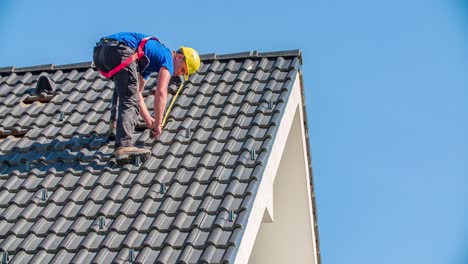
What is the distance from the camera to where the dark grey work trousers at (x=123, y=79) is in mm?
10789

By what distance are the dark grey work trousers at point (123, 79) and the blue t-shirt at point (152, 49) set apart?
0.21 ft

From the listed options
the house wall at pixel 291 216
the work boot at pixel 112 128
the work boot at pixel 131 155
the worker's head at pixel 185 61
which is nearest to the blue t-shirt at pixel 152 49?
the worker's head at pixel 185 61

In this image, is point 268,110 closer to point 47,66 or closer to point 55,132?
point 55,132

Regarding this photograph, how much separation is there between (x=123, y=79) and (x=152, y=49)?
1.32ft

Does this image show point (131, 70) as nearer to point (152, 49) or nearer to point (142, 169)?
point (152, 49)

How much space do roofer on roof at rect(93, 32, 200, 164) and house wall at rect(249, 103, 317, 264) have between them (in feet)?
5.63

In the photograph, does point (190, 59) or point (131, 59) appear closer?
point (131, 59)

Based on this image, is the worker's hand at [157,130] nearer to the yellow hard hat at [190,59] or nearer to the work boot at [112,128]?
the work boot at [112,128]

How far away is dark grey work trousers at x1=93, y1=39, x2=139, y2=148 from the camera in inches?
425

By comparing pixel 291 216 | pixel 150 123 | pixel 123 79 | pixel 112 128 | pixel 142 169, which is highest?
pixel 291 216

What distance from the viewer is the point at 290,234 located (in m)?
12.5

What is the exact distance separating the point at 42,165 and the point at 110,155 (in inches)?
23.9

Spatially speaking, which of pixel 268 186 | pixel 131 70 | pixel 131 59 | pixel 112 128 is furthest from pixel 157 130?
pixel 268 186

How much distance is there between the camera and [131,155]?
412 inches
